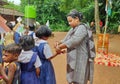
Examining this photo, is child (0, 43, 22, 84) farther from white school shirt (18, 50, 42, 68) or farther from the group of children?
white school shirt (18, 50, 42, 68)

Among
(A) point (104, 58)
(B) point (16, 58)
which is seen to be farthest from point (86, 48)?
(A) point (104, 58)

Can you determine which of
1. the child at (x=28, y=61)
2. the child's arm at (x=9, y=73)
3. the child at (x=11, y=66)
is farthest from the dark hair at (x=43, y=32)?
the child's arm at (x=9, y=73)

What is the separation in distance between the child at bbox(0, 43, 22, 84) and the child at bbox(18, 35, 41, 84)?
25cm

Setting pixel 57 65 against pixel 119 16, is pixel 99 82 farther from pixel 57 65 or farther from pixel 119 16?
pixel 119 16

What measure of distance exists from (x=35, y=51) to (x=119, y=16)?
2021 cm

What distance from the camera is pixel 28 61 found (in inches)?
173

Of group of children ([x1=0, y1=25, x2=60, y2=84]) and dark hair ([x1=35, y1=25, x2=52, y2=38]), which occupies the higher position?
dark hair ([x1=35, y1=25, x2=52, y2=38])

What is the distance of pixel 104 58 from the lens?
39.1 feet

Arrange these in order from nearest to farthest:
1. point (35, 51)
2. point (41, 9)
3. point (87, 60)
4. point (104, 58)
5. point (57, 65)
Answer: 1. point (35, 51)
2. point (87, 60)
3. point (57, 65)
4. point (104, 58)
5. point (41, 9)

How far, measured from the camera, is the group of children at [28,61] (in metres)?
4.08

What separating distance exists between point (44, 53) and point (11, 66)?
1007 millimetres

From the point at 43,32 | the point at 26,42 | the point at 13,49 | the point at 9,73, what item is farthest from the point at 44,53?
the point at 9,73

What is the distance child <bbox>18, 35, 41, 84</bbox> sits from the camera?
173 inches

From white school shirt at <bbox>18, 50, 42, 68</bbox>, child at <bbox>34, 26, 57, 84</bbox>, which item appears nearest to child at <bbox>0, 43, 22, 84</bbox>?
white school shirt at <bbox>18, 50, 42, 68</bbox>
